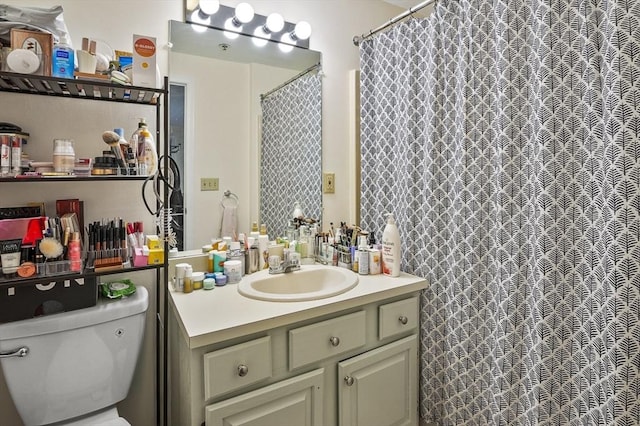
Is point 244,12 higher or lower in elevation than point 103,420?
higher

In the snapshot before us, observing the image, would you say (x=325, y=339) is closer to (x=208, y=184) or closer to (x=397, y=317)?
(x=397, y=317)

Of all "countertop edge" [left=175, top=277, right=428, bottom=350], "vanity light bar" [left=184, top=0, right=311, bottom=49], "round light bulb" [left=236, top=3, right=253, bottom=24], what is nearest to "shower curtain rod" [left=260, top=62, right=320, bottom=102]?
"vanity light bar" [left=184, top=0, right=311, bottom=49]

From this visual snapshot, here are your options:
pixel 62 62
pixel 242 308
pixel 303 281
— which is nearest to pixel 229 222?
pixel 303 281

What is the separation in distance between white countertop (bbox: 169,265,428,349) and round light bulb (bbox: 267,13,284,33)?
124 cm

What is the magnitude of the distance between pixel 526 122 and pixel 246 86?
122 centimetres

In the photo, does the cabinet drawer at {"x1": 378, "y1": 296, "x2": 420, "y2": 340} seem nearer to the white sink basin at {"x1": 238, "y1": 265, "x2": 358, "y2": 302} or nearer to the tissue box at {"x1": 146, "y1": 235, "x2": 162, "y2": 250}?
the white sink basin at {"x1": 238, "y1": 265, "x2": 358, "y2": 302}

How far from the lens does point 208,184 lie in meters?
1.69

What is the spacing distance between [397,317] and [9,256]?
1372 millimetres

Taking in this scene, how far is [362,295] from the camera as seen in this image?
4.70 feet

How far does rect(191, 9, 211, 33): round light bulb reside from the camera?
162 cm

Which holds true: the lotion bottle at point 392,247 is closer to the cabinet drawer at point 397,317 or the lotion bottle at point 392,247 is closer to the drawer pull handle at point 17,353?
the cabinet drawer at point 397,317

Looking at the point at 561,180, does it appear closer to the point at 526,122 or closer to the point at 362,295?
the point at 526,122

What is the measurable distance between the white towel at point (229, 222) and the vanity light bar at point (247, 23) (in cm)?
83

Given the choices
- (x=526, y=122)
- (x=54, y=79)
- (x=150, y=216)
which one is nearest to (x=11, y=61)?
(x=54, y=79)
